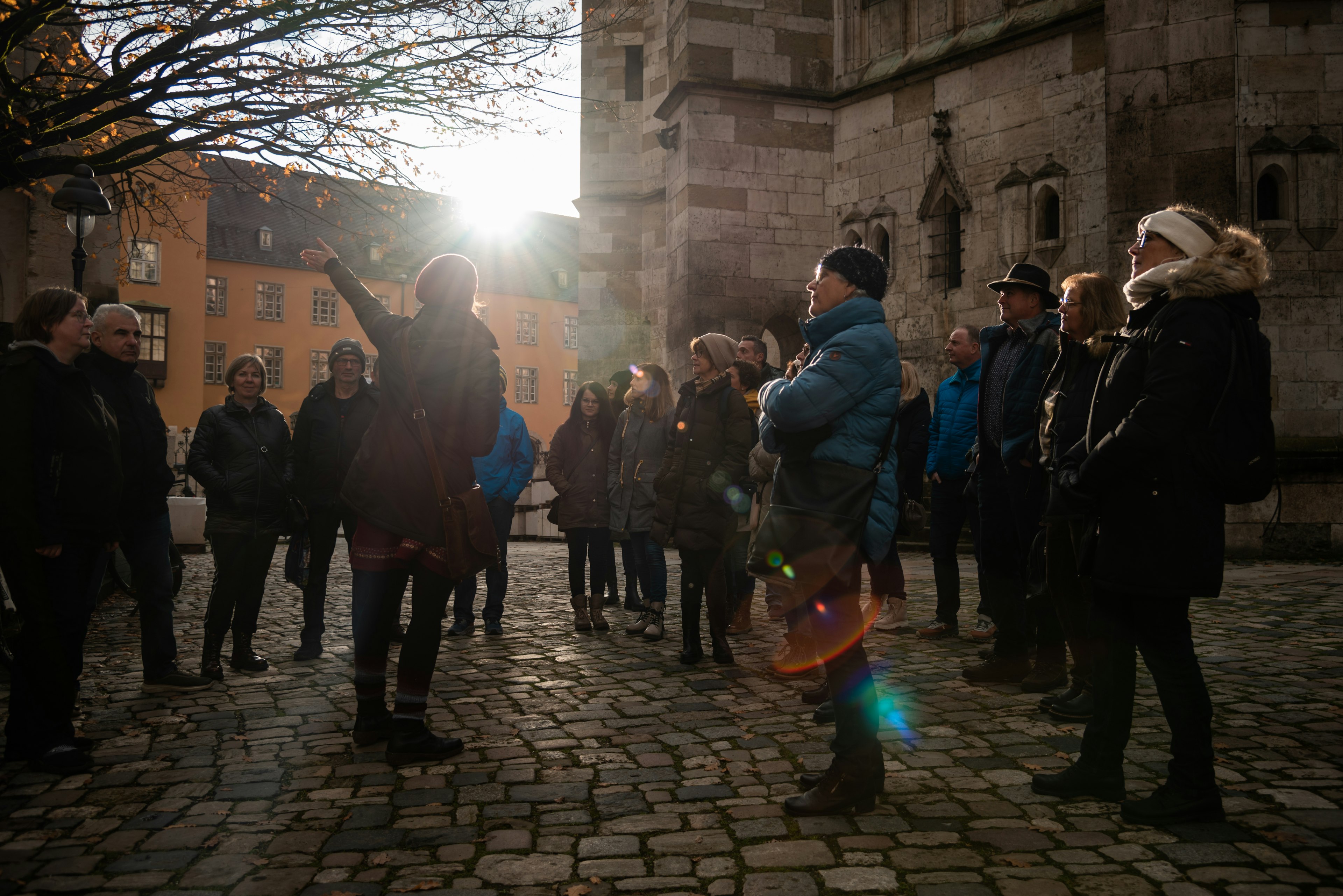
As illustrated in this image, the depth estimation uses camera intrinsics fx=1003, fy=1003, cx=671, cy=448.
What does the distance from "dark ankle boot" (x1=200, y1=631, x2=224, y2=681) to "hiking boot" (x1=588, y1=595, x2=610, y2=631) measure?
2.53 m

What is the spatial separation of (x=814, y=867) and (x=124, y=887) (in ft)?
6.48

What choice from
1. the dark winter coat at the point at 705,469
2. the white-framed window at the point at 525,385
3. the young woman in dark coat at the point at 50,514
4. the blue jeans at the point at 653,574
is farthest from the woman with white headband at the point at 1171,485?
the white-framed window at the point at 525,385

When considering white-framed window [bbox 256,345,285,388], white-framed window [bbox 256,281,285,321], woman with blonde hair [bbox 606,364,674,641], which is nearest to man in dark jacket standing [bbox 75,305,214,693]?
woman with blonde hair [bbox 606,364,674,641]

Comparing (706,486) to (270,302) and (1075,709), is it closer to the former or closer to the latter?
(1075,709)

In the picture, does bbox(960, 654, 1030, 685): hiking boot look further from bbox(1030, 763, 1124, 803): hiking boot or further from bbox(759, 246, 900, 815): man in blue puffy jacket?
bbox(759, 246, 900, 815): man in blue puffy jacket

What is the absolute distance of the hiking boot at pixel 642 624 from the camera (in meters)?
7.02

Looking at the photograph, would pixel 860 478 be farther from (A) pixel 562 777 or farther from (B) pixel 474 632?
(B) pixel 474 632

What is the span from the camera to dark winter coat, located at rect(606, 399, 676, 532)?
7465mm

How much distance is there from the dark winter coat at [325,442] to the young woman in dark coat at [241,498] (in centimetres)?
15

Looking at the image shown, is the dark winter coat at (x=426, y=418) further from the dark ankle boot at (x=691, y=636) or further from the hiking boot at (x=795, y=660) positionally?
the hiking boot at (x=795, y=660)

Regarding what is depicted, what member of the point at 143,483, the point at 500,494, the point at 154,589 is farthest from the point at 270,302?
the point at 143,483

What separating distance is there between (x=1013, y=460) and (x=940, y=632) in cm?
205

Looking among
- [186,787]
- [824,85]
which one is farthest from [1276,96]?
[186,787]

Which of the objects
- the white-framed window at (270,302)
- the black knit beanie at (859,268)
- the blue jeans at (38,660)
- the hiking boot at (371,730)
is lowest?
the hiking boot at (371,730)
